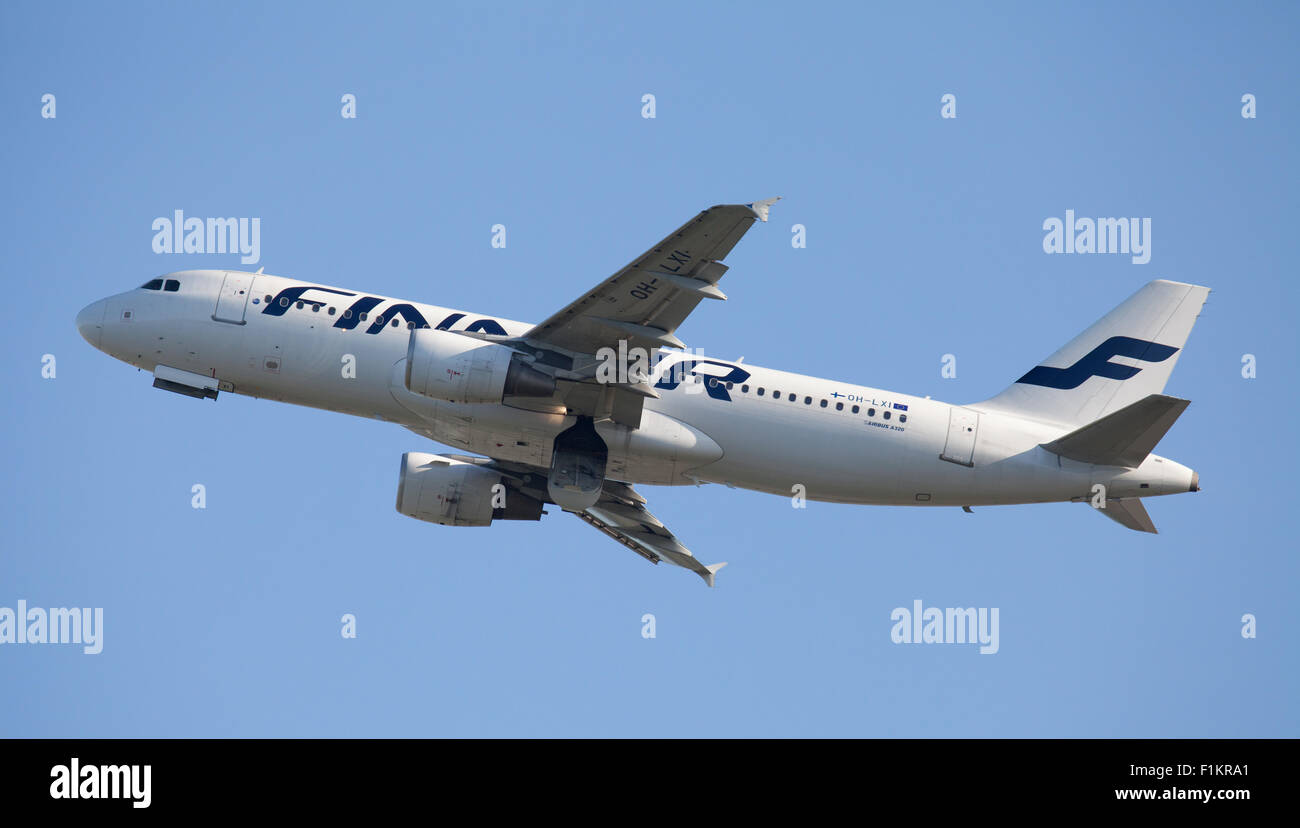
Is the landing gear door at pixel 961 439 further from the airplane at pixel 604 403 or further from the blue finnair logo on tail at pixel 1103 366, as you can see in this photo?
the blue finnair logo on tail at pixel 1103 366

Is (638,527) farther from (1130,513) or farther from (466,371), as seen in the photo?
(1130,513)

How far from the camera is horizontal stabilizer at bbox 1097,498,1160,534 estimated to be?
3509 centimetres

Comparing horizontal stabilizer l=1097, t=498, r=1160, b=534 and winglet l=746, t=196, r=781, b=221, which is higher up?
winglet l=746, t=196, r=781, b=221

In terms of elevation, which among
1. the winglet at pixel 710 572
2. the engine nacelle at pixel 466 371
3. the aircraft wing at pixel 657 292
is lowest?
the winglet at pixel 710 572

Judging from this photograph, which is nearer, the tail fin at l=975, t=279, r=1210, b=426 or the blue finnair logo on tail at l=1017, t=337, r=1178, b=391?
the tail fin at l=975, t=279, r=1210, b=426

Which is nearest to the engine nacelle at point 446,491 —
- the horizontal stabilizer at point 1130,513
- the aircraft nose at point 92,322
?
the aircraft nose at point 92,322

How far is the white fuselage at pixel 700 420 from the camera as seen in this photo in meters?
34.5

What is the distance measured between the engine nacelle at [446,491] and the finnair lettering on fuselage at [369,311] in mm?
5295

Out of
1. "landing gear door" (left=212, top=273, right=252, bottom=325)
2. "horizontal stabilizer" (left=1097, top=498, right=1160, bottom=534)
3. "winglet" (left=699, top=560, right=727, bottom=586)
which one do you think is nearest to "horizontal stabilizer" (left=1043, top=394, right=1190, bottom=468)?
"horizontal stabilizer" (left=1097, top=498, right=1160, bottom=534)

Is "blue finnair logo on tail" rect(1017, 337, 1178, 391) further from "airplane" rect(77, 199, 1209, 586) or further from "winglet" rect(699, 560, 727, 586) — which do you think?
"winglet" rect(699, 560, 727, 586)

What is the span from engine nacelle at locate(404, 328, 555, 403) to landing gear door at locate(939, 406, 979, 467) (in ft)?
36.0

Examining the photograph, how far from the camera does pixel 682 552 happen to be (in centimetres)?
4100

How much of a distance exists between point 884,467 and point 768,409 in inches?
139

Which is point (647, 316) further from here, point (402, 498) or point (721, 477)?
point (402, 498)
